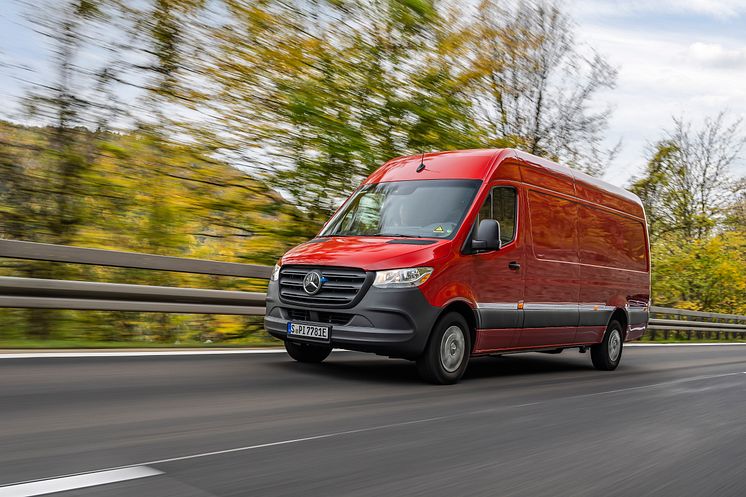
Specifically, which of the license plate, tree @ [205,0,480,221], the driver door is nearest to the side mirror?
the driver door

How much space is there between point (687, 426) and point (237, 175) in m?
7.82

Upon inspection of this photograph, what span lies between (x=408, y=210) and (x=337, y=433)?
3.59 m

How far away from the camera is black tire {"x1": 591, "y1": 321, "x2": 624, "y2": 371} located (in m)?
10.9

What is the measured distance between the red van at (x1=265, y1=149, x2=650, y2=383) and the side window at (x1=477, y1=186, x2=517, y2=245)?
2cm

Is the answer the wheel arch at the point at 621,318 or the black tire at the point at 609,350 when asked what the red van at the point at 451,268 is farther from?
the wheel arch at the point at 621,318

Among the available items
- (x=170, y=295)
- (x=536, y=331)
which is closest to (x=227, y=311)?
(x=170, y=295)

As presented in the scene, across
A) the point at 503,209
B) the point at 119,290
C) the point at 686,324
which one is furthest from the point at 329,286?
the point at 686,324

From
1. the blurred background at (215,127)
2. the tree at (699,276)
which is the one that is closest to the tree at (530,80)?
the blurred background at (215,127)

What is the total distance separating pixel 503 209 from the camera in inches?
328

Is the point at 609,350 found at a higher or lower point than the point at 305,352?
lower

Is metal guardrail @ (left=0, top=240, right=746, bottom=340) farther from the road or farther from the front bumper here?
the front bumper

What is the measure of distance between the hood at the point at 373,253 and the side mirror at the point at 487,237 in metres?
0.32

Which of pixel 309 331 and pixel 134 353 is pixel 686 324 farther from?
pixel 134 353

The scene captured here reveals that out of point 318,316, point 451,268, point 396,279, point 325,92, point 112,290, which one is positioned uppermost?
point 325,92
